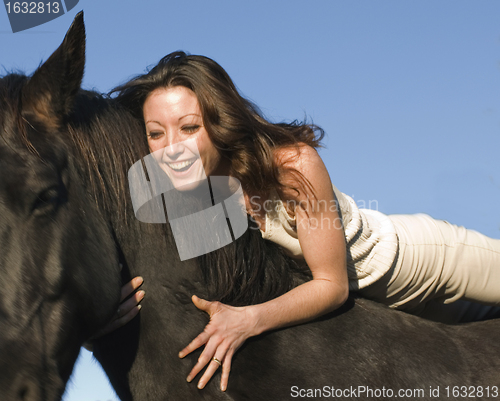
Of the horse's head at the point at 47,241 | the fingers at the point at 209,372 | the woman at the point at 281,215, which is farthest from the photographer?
the woman at the point at 281,215

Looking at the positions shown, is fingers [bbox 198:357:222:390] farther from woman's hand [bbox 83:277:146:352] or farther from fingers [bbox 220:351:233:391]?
woman's hand [bbox 83:277:146:352]

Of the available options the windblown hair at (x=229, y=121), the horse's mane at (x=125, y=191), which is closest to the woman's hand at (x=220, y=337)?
the horse's mane at (x=125, y=191)

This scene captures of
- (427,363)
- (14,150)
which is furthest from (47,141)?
(427,363)

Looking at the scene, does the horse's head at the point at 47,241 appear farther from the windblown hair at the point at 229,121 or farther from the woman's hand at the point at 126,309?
the windblown hair at the point at 229,121

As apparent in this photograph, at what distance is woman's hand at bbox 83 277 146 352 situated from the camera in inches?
71.9

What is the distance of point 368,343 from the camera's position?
2084 millimetres

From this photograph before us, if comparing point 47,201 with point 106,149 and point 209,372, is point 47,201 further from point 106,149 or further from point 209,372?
point 209,372

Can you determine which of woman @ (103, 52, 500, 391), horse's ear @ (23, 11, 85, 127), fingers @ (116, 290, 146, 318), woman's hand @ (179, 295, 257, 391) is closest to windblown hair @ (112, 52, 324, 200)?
woman @ (103, 52, 500, 391)

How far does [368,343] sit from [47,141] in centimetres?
140

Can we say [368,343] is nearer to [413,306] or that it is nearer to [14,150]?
[413,306]

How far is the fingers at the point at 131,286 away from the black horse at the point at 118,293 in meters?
0.03

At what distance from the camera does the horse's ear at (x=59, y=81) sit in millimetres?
1673

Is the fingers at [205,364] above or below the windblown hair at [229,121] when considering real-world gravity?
below

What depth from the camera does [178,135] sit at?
6.75 ft
